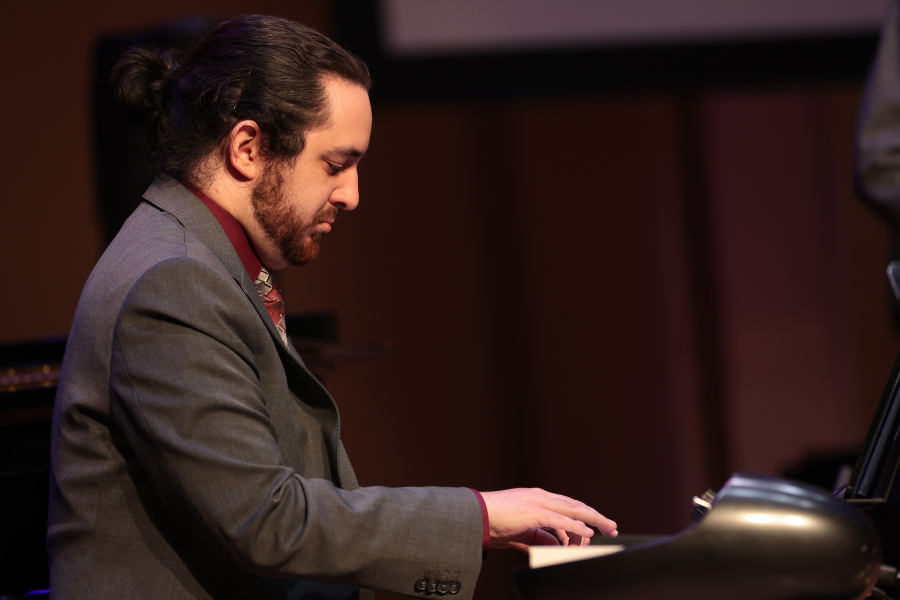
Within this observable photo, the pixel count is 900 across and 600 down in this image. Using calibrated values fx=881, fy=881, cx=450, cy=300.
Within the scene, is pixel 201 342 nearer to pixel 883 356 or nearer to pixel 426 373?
pixel 426 373

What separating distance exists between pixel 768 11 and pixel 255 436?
309cm

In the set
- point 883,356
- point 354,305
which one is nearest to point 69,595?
point 354,305

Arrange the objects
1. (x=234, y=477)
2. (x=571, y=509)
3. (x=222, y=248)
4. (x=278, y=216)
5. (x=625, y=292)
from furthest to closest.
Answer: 1. (x=625, y=292)
2. (x=278, y=216)
3. (x=222, y=248)
4. (x=571, y=509)
5. (x=234, y=477)

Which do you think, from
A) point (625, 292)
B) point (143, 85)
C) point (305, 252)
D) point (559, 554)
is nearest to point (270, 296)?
point (305, 252)

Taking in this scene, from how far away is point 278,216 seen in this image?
4.62ft

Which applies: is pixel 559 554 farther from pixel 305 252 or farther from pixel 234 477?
pixel 305 252

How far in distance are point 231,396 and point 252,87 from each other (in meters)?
0.55

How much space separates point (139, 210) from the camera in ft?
4.38

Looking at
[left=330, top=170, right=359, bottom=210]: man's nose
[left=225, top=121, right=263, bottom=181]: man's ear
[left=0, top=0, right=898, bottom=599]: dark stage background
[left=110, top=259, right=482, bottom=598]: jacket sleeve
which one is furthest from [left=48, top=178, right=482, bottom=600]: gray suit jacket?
[left=0, top=0, right=898, bottom=599]: dark stage background

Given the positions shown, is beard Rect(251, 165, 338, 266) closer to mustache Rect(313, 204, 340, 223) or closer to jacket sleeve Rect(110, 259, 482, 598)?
mustache Rect(313, 204, 340, 223)

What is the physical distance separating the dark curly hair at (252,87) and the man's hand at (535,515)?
2.10 ft

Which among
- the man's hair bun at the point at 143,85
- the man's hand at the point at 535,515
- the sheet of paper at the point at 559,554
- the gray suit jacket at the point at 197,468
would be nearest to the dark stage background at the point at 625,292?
the man's hair bun at the point at 143,85

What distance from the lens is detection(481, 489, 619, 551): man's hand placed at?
1110 mm

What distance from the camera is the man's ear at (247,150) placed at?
1.39 meters
